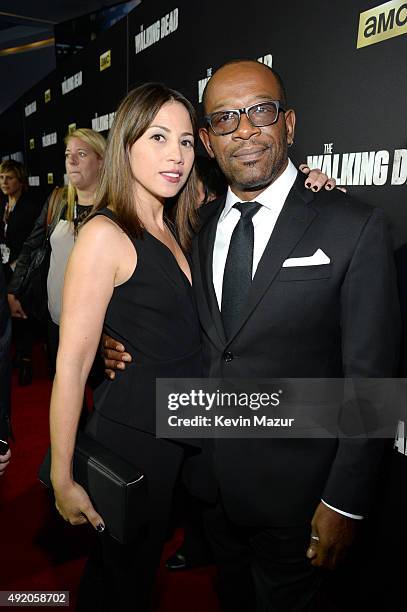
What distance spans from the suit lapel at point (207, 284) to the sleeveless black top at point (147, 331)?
0.18ft

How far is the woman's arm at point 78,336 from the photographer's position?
146 cm

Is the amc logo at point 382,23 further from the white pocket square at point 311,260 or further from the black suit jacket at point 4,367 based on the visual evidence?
the black suit jacket at point 4,367

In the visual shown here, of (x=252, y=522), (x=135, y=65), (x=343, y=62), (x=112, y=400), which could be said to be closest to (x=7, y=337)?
(x=112, y=400)

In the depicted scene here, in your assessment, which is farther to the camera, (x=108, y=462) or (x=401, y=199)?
(x=401, y=199)

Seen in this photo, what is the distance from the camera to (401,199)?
1.76 metres

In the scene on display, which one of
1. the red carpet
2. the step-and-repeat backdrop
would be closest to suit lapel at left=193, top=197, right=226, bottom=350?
the step-and-repeat backdrop

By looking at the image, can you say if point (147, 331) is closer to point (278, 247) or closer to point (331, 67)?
point (278, 247)

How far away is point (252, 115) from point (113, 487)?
1186mm

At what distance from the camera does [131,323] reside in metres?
1.57

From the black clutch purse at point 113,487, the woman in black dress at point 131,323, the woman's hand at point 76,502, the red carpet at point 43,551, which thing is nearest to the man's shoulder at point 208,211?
the woman in black dress at point 131,323

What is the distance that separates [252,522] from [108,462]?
20.4 inches

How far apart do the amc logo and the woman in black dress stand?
695 mm

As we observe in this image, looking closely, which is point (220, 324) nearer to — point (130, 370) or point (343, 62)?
point (130, 370)

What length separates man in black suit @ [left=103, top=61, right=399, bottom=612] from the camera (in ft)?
4.48
